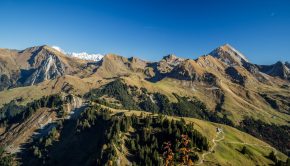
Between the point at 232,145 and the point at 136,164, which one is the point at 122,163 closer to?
the point at 136,164

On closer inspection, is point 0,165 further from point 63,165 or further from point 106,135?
point 106,135

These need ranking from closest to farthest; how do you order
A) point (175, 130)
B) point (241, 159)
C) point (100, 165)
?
point (100, 165), point (241, 159), point (175, 130)

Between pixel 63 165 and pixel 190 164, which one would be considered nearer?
pixel 190 164

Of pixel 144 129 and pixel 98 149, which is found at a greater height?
pixel 144 129

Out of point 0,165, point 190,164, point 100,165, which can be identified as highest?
point 190,164

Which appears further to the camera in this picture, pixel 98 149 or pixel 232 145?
pixel 232 145

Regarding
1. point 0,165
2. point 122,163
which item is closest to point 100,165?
point 122,163

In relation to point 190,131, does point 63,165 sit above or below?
below

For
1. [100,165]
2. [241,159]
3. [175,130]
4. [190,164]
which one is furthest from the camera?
[175,130]

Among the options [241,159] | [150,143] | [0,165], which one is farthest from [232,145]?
[0,165]
